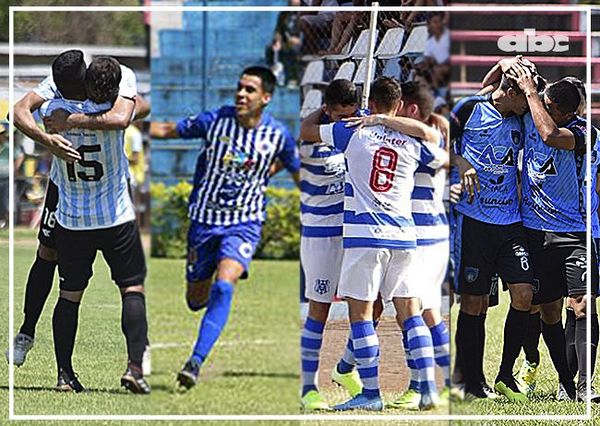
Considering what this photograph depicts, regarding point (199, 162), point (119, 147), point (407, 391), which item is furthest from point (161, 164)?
point (407, 391)

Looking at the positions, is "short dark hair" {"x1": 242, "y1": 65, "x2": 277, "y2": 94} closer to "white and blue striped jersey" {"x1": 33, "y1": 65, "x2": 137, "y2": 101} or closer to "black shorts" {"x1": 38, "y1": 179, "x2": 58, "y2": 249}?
"white and blue striped jersey" {"x1": 33, "y1": 65, "x2": 137, "y2": 101}

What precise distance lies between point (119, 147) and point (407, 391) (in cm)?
143

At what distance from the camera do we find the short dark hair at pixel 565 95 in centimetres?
516

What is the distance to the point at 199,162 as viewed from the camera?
591cm

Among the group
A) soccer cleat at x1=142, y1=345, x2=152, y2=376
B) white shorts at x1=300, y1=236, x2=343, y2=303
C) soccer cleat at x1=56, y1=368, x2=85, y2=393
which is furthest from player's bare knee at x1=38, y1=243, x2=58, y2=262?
white shorts at x1=300, y1=236, x2=343, y2=303

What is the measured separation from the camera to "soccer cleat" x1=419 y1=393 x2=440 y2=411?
543 centimetres

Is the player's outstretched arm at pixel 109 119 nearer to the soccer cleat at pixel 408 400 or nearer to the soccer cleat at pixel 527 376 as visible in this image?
the soccer cleat at pixel 408 400

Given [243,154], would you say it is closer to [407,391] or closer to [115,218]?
[115,218]

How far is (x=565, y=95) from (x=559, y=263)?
61cm

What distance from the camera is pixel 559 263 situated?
522 cm

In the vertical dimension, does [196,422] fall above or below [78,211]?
below

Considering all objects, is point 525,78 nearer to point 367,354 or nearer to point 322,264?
point 322,264

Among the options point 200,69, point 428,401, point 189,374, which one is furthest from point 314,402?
point 200,69

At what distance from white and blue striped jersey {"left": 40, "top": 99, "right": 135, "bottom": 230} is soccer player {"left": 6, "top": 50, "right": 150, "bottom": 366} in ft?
0.08
